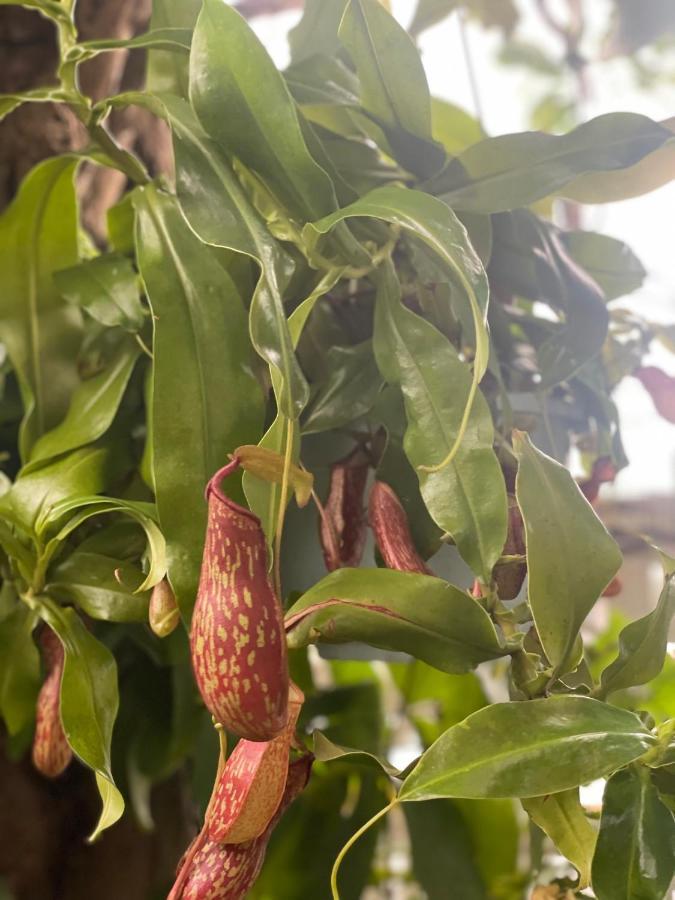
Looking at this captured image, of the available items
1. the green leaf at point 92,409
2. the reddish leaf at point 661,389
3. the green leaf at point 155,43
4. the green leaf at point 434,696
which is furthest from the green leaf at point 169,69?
the green leaf at point 434,696

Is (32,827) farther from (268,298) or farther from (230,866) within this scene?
(268,298)

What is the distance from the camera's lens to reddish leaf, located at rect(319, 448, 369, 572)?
0.48 m

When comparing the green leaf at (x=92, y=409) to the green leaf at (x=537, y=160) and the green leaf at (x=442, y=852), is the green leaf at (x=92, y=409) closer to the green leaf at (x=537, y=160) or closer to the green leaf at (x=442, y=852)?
the green leaf at (x=537, y=160)

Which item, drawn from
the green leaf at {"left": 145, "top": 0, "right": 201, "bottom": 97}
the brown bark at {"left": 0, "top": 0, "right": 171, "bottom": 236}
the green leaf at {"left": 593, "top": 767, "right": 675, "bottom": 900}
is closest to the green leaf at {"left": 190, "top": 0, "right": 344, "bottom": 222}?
the green leaf at {"left": 145, "top": 0, "right": 201, "bottom": 97}

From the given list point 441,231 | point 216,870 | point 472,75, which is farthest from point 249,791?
point 472,75

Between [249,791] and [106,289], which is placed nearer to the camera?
[249,791]

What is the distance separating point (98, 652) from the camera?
19.6 inches

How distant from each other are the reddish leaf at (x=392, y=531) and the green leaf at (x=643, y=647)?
10 cm

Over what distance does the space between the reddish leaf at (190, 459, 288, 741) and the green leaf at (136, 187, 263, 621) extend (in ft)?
0.23

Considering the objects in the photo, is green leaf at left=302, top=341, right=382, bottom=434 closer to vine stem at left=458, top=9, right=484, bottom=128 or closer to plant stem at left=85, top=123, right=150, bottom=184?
plant stem at left=85, top=123, right=150, bottom=184

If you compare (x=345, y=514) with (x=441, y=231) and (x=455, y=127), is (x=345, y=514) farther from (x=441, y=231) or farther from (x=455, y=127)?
(x=455, y=127)

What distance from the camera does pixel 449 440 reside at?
0.42 metres

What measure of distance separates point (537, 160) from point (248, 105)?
174mm

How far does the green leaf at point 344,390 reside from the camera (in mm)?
488
